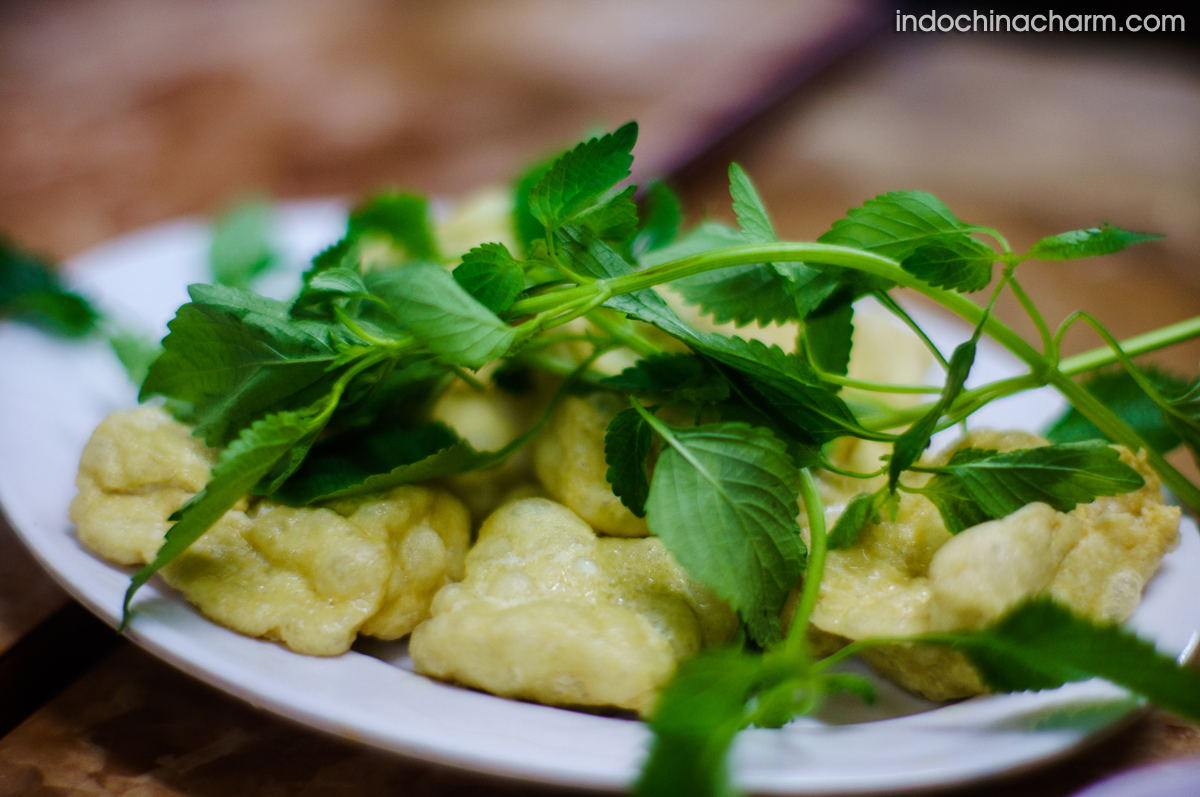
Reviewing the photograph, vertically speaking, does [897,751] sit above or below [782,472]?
below

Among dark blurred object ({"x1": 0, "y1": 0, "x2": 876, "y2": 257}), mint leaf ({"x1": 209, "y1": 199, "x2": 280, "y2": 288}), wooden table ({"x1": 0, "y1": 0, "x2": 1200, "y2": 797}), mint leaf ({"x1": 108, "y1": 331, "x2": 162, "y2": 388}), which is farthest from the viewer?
dark blurred object ({"x1": 0, "y1": 0, "x2": 876, "y2": 257})

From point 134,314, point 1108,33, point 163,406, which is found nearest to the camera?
point 163,406

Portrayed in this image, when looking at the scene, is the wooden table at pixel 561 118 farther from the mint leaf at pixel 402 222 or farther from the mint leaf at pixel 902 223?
the mint leaf at pixel 902 223

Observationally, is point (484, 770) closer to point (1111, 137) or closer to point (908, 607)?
point (908, 607)

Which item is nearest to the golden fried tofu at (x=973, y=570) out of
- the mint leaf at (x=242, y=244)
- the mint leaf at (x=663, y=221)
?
the mint leaf at (x=663, y=221)

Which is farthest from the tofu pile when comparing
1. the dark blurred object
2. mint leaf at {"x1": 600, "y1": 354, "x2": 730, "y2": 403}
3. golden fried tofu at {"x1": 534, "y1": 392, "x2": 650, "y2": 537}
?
the dark blurred object

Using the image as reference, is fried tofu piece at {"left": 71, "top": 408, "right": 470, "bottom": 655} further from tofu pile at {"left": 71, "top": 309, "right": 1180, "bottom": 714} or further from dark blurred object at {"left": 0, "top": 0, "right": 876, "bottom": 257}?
dark blurred object at {"left": 0, "top": 0, "right": 876, "bottom": 257}

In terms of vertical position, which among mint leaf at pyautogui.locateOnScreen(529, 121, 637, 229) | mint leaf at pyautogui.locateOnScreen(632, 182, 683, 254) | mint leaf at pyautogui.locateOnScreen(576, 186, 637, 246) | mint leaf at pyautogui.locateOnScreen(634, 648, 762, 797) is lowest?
mint leaf at pyautogui.locateOnScreen(634, 648, 762, 797)

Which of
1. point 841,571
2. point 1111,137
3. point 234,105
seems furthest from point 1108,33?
point 841,571
